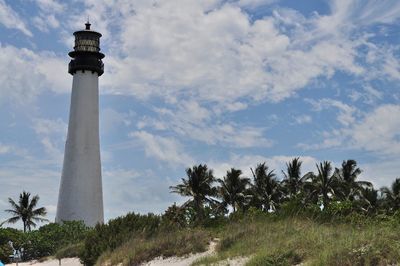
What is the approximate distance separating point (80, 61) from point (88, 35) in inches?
114

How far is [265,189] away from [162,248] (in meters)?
50.4

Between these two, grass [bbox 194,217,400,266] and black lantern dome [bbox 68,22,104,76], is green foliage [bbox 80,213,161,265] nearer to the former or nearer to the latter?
grass [bbox 194,217,400,266]

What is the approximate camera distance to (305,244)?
14531mm

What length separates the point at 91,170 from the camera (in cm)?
5012

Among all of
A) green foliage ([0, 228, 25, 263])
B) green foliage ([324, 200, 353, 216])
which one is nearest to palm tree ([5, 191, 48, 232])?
green foliage ([0, 228, 25, 263])

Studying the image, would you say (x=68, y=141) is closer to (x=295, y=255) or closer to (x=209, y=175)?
(x=209, y=175)

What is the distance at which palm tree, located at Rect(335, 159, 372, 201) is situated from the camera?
6538 cm

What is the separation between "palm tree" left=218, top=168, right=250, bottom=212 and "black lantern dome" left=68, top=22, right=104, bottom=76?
76.7 ft

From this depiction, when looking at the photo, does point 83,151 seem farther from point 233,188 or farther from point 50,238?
point 233,188

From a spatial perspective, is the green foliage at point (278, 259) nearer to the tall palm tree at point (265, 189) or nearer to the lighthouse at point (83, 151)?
the lighthouse at point (83, 151)

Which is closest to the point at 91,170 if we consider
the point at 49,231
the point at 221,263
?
the point at 49,231

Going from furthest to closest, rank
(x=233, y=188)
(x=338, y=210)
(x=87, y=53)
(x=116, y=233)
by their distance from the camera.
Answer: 1. (x=233, y=188)
2. (x=87, y=53)
3. (x=338, y=210)
4. (x=116, y=233)

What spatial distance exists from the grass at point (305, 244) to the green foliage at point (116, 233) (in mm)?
4676

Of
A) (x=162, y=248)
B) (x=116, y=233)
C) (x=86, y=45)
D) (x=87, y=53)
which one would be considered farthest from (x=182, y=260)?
(x=86, y=45)
